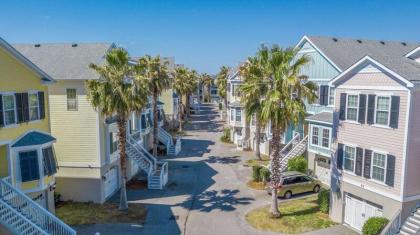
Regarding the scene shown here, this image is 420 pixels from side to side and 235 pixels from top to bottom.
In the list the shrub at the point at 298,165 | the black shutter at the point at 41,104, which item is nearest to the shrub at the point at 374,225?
the shrub at the point at 298,165

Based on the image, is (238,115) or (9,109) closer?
(9,109)

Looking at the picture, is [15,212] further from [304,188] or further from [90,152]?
[304,188]

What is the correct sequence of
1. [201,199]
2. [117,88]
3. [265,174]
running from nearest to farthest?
[117,88] < [201,199] < [265,174]

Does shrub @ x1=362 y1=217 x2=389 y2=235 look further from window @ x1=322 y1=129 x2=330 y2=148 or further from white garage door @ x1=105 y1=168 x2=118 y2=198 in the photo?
white garage door @ x1=105 y1=168 x2=118 y2=198

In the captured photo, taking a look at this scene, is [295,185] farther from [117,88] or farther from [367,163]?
[117,88]

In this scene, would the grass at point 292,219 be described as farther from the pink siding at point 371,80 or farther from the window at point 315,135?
the pink siding at point 371,80

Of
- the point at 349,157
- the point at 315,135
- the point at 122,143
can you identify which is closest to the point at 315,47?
the point at 315,135

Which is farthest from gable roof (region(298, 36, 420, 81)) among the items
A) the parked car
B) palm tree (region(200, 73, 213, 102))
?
palm tree (region(200, 73, 213, 102))
